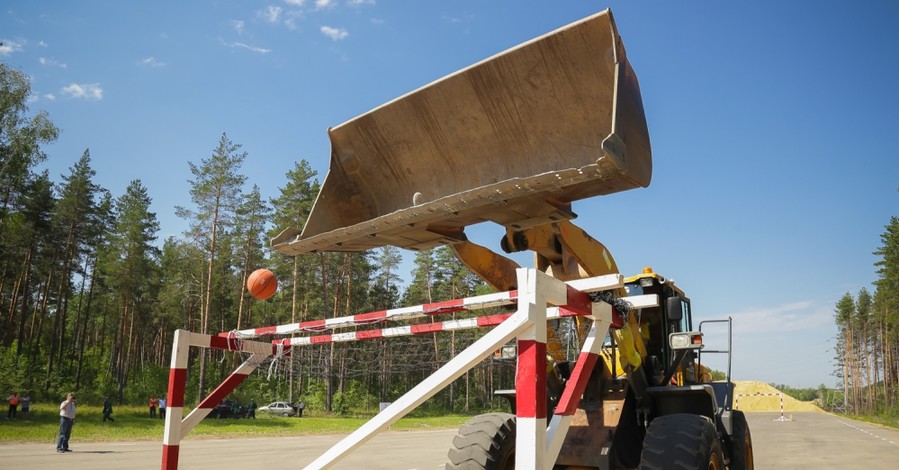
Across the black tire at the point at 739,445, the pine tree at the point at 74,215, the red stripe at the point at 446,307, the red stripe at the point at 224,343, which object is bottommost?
the black tire at the point at 739,445

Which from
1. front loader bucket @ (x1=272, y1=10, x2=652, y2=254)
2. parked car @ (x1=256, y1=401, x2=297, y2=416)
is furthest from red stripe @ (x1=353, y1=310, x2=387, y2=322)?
parked car @ (x1=256, y1=401, x2=297, y2=416)

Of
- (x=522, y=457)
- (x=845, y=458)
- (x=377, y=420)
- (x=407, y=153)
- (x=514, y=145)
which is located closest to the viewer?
(x=522, y=457)

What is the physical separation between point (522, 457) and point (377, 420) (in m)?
0.72

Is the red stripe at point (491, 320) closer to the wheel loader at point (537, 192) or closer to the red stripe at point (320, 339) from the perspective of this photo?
the wheel loader at point (537, 192)

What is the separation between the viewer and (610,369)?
626 cm

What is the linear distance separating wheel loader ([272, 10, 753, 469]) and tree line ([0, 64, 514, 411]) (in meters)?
25.7

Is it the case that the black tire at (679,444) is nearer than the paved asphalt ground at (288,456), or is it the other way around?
the black tire at (679,444)

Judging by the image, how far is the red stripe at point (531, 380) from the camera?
2.78 metres

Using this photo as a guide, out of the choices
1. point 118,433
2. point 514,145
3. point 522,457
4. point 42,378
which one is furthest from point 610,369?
point 42,378

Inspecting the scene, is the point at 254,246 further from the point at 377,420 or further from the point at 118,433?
the point at 377,420

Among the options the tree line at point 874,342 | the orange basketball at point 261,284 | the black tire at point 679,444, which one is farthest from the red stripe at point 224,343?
the tree line at point 874,342

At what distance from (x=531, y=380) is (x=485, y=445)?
3.06 m

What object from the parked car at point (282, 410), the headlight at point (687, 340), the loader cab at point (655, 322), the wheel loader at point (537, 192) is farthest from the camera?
the parked car at point (282, 410)

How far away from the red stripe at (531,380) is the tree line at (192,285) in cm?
2877
